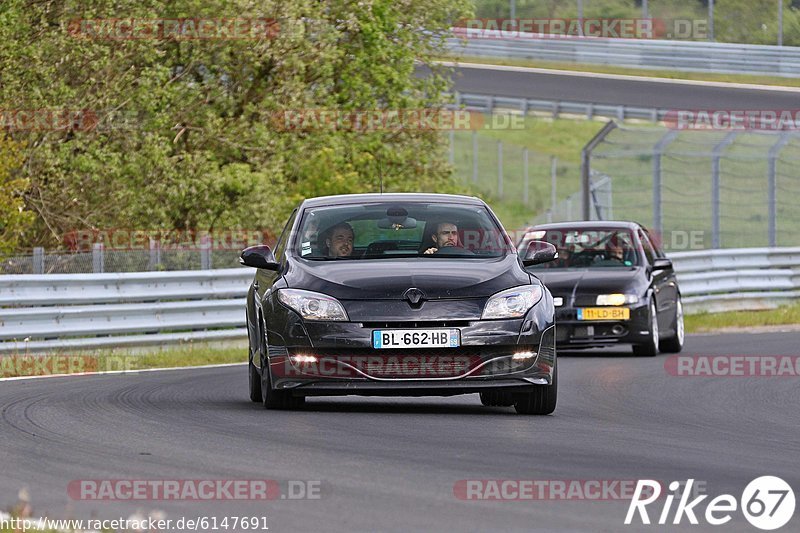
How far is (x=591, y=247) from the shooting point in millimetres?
19953

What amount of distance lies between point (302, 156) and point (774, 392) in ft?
51.7

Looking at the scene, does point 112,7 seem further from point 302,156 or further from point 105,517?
point 105,517

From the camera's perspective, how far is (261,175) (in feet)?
87.1

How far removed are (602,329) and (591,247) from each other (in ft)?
4.93

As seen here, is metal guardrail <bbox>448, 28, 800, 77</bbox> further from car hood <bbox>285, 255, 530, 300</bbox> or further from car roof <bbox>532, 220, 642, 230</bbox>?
car hood <bbox>285, 255, 530, 300</bbox>

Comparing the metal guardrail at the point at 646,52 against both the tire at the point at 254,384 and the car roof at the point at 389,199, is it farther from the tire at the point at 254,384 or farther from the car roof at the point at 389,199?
the tire at the point at 254,384

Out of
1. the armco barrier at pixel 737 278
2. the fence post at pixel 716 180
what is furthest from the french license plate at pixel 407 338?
the fence post at pixel 716 180

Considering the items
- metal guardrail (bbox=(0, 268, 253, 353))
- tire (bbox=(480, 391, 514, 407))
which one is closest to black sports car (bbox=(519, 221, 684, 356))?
metal guardrail (bbox=(0, 268, 253, 353))

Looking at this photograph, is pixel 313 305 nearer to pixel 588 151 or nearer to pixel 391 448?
pixel 391 448

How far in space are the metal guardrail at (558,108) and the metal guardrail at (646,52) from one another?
1.93 m

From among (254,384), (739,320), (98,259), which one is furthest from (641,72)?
(254,384)

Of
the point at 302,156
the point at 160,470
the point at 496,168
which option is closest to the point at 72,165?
the point at 302,156

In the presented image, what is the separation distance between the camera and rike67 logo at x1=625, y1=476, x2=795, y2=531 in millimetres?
6711

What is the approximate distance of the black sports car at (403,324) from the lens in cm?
1067
